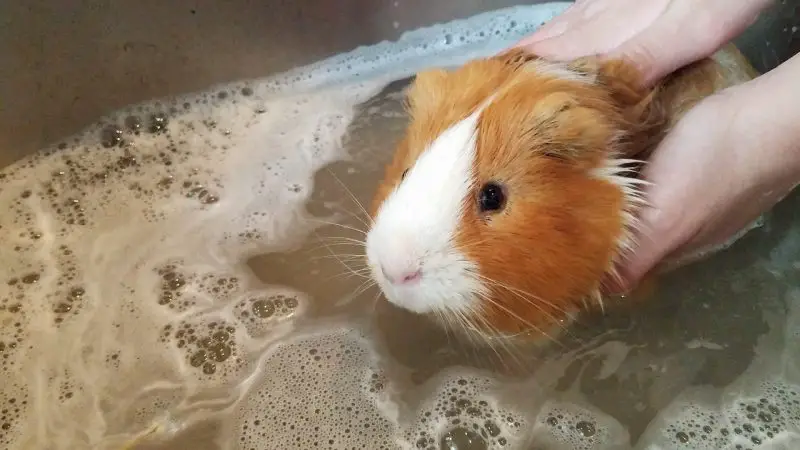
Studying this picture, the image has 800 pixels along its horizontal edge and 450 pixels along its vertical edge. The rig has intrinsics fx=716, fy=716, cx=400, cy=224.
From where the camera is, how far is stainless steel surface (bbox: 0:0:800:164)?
123 cm

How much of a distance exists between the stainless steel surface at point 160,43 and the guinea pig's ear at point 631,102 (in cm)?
51

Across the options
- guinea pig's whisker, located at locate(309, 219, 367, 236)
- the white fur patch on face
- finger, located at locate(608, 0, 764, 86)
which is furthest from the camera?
guinea pig's whisker, located at locate(309, 219, 367, 236)

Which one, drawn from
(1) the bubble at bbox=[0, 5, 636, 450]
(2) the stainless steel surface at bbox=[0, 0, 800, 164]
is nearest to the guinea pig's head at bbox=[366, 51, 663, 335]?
(1) the bubble at bbox=[0, 5, 636, 450]

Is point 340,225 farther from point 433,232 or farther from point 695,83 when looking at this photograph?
point 695,83

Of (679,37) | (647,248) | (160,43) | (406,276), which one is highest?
(160,43)

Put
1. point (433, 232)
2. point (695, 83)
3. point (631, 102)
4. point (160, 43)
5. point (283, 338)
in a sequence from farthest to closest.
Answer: point (160, 43) → point (283, 338) → point (695, 83) → point (631, 102) → point (433, 232)

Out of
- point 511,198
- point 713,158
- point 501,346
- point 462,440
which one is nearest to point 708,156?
point 713,158

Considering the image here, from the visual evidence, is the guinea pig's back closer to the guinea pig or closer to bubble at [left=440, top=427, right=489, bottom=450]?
the guinea pig

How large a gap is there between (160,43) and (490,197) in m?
0.83

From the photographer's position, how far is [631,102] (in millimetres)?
861

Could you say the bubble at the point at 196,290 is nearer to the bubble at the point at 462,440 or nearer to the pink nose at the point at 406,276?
the bubble at the point at 462,440

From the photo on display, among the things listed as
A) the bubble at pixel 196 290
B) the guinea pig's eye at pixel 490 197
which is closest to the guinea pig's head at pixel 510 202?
the guinea pig's eye at pixel 490 197

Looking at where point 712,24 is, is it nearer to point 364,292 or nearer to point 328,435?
point 364,292

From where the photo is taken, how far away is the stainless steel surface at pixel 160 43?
123 cm
